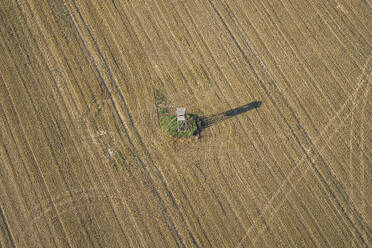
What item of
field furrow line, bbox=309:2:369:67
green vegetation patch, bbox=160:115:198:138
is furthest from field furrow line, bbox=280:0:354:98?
green vegetation patch, bbox=160:115:198:138

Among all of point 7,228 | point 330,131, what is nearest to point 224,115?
point 330,131

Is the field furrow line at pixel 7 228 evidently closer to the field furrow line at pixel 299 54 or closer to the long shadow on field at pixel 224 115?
the long shadow on field at pixel 224 115

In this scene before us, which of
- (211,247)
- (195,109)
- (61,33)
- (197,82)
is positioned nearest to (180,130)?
(195,109)

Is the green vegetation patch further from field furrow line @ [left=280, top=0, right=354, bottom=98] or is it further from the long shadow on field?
field furrow line @ [left=280, top=0, right=354, bottom=98]

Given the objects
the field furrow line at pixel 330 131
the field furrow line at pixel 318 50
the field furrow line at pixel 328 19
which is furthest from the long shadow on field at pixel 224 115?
the field furrow line at pixel 328 19

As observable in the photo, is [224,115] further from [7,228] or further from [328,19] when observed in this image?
[7,228]

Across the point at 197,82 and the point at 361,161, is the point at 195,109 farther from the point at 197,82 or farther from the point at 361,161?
the point at 361,161
